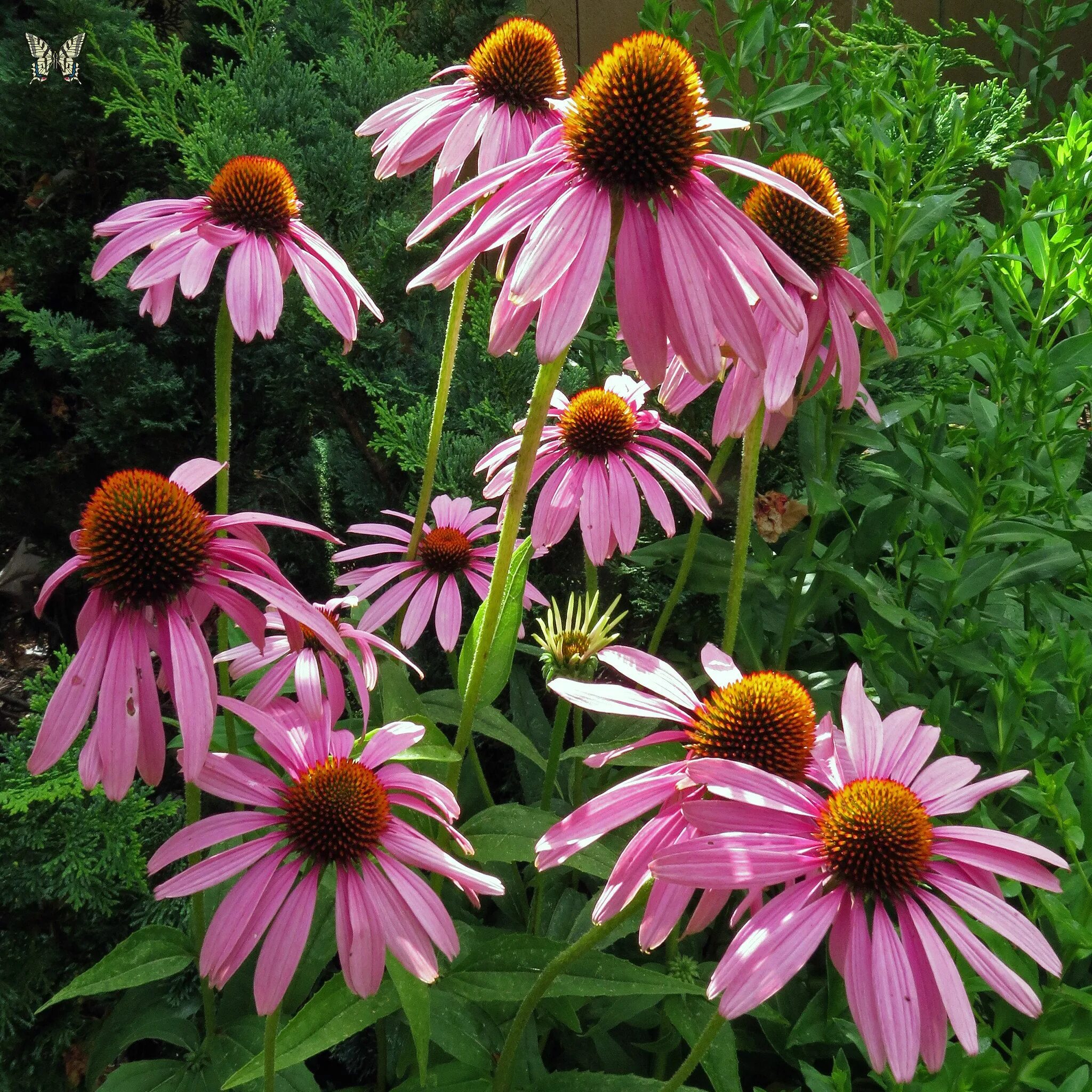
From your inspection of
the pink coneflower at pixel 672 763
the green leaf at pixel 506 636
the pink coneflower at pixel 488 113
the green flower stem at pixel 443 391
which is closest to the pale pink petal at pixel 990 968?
the pink coneflower at pixel 672 763

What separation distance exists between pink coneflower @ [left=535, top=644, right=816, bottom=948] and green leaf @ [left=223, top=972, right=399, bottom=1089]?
21 centimetres

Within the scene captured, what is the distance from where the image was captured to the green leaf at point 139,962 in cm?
91

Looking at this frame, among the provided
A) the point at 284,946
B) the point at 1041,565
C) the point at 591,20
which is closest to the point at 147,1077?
the point at 284,946

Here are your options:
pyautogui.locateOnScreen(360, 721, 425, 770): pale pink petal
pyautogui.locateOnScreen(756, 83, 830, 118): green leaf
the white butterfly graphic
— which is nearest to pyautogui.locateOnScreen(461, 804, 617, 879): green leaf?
pyautogui.locateOnScreen(360, 721, 425, 770): pale pink petal

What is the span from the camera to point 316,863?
803 millimetres

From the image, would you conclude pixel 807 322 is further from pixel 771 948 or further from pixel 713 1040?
pixel 713 1040

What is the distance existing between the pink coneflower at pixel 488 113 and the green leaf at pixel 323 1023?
0.79 m

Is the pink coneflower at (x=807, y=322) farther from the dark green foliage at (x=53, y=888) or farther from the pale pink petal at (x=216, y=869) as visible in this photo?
the dark green foliage at (x=53, y=888)

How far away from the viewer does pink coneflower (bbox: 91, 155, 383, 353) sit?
983 mm

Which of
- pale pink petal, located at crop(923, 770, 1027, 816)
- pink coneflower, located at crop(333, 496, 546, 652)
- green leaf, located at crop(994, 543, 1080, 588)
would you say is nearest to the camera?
pale pink petal, located at crop(923, 770, 1027, 816)

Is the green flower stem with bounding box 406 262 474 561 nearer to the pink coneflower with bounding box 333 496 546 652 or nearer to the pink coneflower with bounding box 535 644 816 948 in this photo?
the pink coneflower with bounding box 333 496 546 652

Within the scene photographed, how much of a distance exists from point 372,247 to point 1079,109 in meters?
1.22

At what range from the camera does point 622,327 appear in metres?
0.69

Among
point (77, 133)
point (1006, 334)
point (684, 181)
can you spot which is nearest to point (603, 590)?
point (1006, 334)
